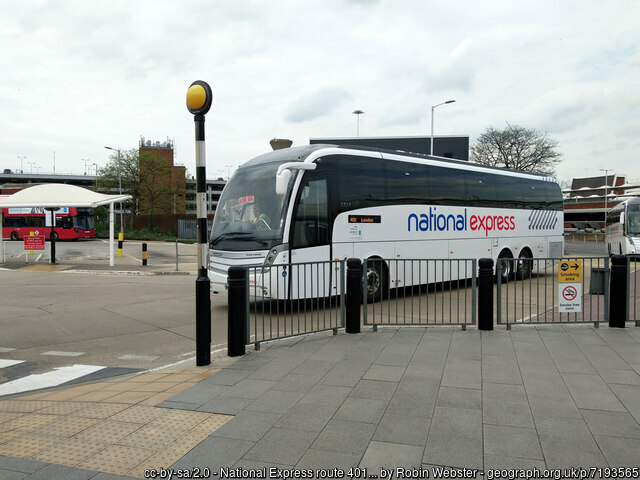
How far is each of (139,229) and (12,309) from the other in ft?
163

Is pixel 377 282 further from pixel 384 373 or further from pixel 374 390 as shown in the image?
pixel 374 390

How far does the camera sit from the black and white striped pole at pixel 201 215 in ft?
19.3

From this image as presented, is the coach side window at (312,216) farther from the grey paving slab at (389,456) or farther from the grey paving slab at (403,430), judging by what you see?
the grey paving slab at (389,456)

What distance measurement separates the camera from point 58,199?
912 inches

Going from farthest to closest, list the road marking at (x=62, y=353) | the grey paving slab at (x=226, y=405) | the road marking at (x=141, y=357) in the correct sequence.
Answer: the road marking at (x=62, y=353) < the road marking at (x=141, y=357) < the grey paving slab at (x=226, y=405)

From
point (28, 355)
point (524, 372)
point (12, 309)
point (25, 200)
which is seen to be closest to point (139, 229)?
point (25, 200)

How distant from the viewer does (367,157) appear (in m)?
11.8

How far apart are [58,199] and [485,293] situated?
21.8m

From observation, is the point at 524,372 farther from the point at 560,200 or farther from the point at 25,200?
the point at 25,200

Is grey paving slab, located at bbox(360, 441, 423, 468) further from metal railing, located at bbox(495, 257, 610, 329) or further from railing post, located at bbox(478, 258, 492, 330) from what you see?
metal railing, located at bbox(495, 257, 610, 329)

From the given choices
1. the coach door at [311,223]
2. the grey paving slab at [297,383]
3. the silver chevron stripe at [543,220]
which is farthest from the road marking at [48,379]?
the silver chevron stripe at [543,220]

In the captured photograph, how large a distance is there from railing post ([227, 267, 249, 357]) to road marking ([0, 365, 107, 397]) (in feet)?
6.05

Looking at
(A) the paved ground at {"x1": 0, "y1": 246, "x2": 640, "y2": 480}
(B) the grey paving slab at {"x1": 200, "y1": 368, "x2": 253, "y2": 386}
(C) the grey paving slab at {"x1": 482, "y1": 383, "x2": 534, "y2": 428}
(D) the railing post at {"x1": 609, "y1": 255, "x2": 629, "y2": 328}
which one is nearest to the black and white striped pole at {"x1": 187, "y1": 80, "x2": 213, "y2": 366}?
(A) the paved ground at {"x1": 0, "y1": 246, "x2": 640, "y2": 480}

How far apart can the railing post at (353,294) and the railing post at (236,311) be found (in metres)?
1.81
